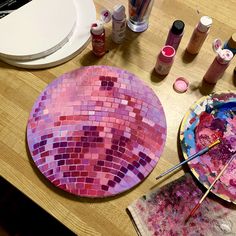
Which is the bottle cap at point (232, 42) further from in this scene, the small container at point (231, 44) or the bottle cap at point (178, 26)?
the bottle cap at point (178, 26)

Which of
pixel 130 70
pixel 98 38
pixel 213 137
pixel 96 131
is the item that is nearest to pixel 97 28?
pixel 98 38

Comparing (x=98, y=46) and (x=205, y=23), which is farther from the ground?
(x=205, y=23)

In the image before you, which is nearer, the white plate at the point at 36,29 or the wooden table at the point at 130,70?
the wooden table at the point at 130,70

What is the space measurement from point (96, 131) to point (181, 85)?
271mm

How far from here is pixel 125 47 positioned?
89 cm

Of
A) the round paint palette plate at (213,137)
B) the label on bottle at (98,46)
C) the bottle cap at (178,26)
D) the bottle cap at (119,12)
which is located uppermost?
the bottle cap at (178,26)

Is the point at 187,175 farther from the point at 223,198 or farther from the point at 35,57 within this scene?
the point at 35,57

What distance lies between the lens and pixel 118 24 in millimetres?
828

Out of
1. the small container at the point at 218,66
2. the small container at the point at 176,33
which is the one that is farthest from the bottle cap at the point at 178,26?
the small container at the point at 218,66

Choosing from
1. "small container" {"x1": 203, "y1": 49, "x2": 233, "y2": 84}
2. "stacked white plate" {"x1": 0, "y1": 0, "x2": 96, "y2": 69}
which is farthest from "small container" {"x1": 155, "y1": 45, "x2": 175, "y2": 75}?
"stacked white plate" {"x1": 0, "y1": 0, "x2": 96, "y2": 69}

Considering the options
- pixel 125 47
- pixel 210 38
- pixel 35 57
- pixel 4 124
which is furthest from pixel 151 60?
pixel 4 124

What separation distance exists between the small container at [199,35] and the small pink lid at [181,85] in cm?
10

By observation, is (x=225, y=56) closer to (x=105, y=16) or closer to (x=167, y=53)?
(x=167, y=53)

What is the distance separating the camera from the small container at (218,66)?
746mm
